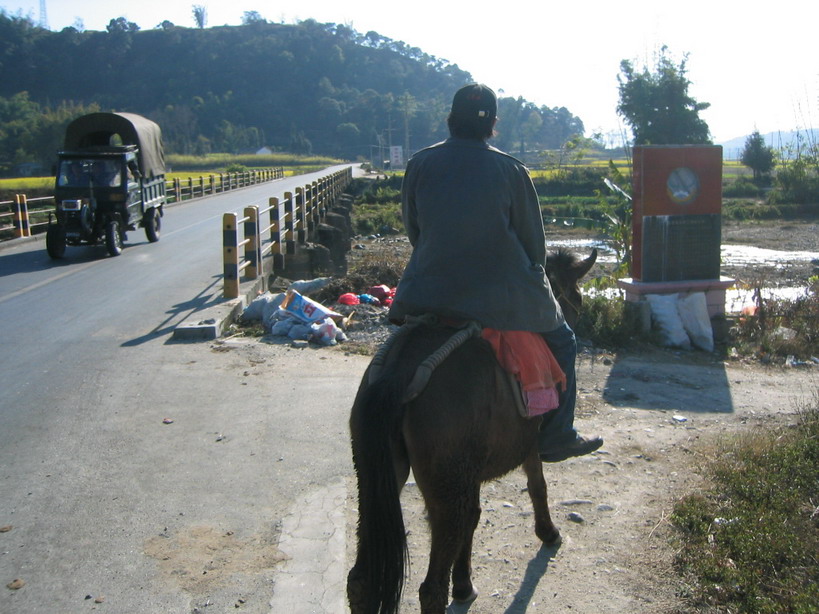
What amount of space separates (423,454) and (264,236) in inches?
616

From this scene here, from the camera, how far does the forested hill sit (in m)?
109

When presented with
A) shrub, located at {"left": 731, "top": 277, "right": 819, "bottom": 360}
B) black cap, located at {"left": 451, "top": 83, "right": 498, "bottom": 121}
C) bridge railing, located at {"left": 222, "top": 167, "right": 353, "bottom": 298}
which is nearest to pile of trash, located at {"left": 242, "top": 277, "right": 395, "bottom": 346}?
bridge railing, located at {"left": 222, "top": 167, "right": 353, "bottom": 298}

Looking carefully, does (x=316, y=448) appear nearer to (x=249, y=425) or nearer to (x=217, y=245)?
(x=249, y=425)

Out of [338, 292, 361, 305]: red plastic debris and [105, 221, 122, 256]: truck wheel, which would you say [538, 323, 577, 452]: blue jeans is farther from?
[105, 221, 122, 256]: truck wheel

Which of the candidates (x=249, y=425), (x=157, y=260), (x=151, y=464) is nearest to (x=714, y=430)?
(x=249, y=425)

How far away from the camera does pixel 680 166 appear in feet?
31.7

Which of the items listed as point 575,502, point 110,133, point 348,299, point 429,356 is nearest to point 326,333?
point 348,299

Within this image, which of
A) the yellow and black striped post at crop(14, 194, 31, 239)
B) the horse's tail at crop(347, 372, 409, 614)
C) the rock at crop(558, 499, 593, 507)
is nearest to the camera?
the horse's tail at crop(347, 372, 409, 614)

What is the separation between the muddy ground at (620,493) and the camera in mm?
3633

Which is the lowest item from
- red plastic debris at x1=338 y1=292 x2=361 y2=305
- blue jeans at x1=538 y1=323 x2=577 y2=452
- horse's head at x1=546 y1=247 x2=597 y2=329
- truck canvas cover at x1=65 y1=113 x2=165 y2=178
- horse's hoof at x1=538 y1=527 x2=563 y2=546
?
horse's hoof at x1=538 y1=527 x2=563 y2=546

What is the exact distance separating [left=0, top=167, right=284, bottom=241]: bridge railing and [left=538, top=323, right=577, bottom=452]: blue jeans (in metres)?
14.2

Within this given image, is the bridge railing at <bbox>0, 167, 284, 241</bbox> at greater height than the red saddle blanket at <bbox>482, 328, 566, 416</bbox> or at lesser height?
greater

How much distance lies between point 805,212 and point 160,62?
457ft

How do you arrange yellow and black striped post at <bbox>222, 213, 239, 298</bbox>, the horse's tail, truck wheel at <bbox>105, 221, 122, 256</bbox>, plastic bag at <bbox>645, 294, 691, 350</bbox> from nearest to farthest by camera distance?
1. the horse's tail
2. plastic bag at <bbox>645, 294, 691, 350</bbox>
3. yellow and black striped post at <bbox>222, 213, 239, 298</bbox>
4. truck wheel at <bbox>105, 221, 122, 256</bbox>
